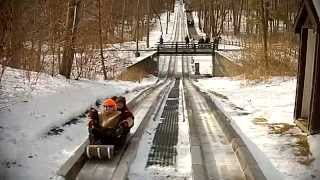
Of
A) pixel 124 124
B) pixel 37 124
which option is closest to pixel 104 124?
pixel 124 124

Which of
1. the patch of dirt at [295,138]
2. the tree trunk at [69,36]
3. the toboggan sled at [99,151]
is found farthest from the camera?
the tree trunk at [69,36]

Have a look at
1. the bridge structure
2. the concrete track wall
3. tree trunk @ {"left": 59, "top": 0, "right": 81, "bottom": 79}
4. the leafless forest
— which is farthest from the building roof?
the bridge structure

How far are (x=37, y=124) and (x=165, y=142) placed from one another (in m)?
2.78

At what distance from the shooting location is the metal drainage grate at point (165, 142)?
8281 millimetres

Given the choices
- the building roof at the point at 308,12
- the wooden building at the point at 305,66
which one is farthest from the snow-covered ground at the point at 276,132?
the building roof at the point at 308,12

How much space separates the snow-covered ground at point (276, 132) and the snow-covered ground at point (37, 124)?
11.6 ft

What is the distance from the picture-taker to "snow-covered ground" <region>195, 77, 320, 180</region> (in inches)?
287

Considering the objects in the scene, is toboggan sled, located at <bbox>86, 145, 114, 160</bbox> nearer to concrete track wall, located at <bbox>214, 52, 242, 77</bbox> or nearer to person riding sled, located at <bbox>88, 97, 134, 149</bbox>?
person riding sled, located at <bbox>88, 97, 134, 149</bbox>

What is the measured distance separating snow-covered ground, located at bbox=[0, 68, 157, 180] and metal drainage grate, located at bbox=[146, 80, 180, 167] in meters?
1.52

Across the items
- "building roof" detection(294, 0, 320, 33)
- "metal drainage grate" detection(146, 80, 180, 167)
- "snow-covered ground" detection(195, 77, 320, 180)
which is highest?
"building roof" detection(294, 0, 320, 33)

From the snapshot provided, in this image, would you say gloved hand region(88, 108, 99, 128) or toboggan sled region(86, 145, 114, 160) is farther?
gloved hand region(88, 108, 99, 128)

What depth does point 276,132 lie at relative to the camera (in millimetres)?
9789

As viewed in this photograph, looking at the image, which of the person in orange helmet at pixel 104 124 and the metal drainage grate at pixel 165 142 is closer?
the metal drainage grate at pixel 165 142

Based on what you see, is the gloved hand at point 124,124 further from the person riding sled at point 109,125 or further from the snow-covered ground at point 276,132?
the snow-covered ground at point 276,132
